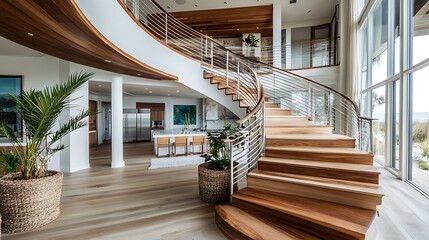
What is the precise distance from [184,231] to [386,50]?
5.14m

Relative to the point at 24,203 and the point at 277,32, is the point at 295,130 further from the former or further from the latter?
the point at 277,32

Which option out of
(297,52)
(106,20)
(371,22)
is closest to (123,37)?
(106,20)

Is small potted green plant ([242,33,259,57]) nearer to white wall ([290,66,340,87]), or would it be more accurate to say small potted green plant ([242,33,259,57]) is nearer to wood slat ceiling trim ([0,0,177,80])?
white wall ([290,66,340,87])

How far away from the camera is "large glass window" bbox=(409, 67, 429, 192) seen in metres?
2.96

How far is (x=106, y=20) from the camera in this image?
301 centimetres

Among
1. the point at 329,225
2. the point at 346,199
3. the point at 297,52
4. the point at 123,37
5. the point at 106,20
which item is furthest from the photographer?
the point at 297,52

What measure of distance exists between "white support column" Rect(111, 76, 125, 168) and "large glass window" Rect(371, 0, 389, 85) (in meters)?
6.33

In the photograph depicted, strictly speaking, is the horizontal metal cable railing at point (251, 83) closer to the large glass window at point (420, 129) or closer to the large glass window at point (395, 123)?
the large glass window at point (395, 123)

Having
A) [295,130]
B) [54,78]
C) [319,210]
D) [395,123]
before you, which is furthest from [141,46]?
[395,123]

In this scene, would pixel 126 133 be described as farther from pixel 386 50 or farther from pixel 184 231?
pixel 386 50

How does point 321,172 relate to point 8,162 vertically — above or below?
below

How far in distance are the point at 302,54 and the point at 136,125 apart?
27.1ft

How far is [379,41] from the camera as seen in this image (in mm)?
4559

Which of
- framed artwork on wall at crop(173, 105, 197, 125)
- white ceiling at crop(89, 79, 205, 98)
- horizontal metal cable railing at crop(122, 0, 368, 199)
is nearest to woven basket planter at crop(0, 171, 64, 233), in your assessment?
horizontal metal cable railing at crop(122, 0, 368, 199)
